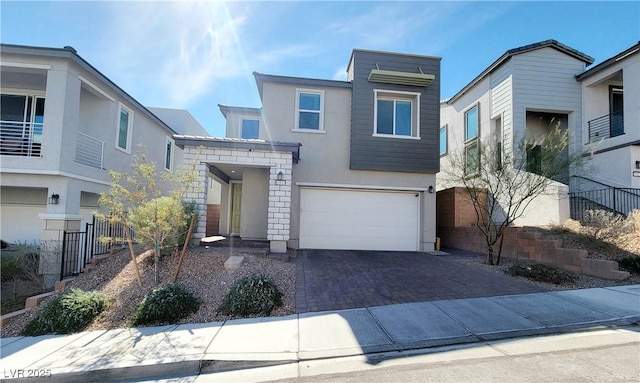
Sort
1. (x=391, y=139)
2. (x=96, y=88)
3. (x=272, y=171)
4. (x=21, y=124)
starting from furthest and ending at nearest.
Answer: (x=391, y=139) → (x=96, y=88) → (x=21, y=124) → (x=272, y=171)

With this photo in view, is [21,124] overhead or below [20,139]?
overhead

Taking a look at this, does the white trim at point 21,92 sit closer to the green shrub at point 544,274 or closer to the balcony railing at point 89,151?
the balcony railing at point 89,151

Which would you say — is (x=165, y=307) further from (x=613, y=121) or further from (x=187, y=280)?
(x=613, y=121)

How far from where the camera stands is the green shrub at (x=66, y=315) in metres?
5.33

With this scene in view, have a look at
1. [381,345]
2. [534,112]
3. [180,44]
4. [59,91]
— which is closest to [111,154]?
[59,91]

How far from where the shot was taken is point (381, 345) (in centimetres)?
438

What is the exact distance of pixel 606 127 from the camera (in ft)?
42.5

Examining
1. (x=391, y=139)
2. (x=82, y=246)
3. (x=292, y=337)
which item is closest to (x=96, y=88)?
(x=82, y=246)

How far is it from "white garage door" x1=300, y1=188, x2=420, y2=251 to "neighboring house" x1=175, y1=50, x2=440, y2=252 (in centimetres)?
4

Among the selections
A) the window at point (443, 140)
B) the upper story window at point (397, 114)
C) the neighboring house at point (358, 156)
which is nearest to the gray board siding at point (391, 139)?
the neighboring house at point (358, 156)

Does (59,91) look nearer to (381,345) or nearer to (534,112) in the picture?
(381,345)

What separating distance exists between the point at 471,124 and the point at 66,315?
55.6 ft

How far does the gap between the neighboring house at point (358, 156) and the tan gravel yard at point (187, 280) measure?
3203mm

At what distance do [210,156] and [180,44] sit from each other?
3207 mm
